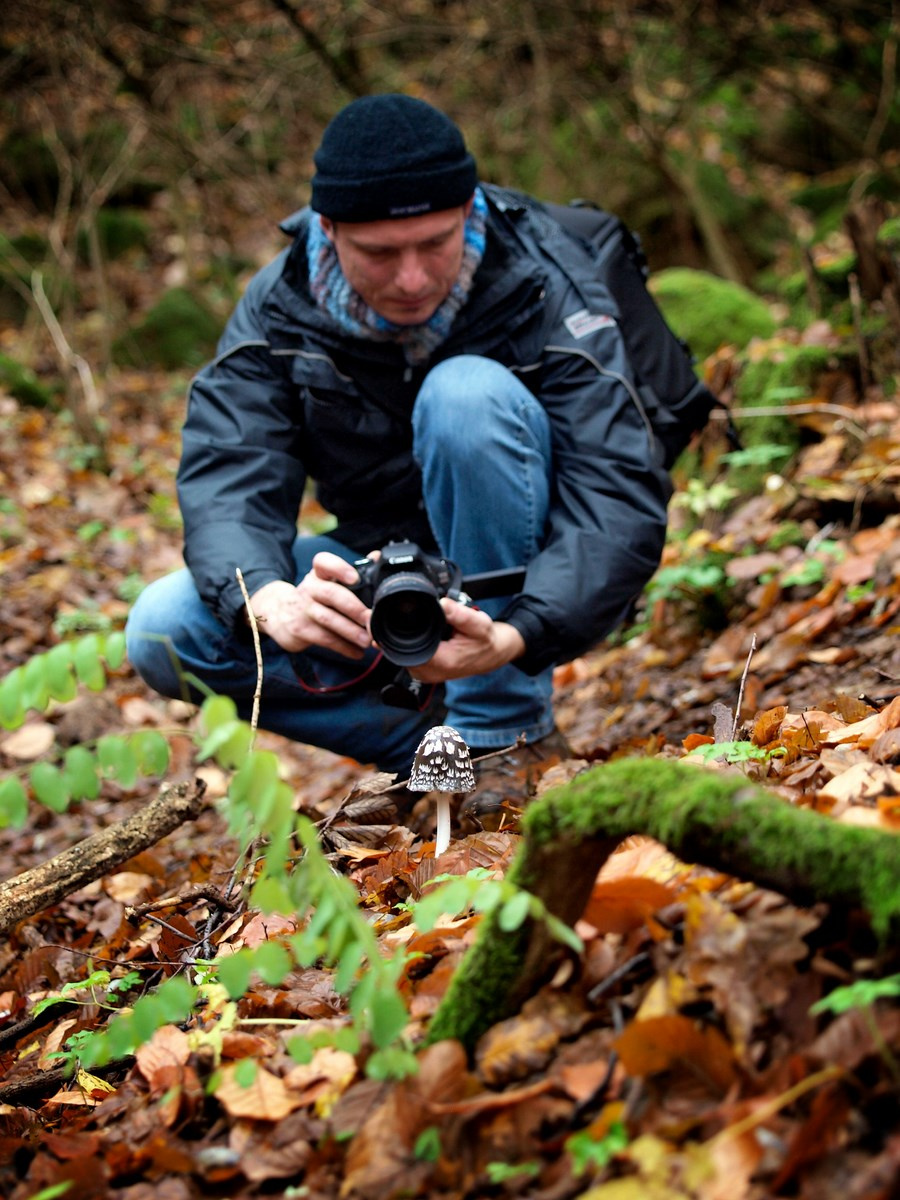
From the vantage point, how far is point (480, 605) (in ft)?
9.89

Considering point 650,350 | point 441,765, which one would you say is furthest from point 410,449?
point 441,765

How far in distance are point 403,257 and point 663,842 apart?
6.32 feet

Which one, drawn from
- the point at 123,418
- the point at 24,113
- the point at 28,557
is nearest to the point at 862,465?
the point at 28,557

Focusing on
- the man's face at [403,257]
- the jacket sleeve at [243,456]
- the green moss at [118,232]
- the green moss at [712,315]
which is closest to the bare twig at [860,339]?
the green moss at [712,315]

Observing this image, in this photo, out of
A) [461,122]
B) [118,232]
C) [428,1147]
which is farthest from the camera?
[118,232]

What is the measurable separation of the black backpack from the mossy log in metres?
1.80

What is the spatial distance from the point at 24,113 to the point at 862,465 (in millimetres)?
10756

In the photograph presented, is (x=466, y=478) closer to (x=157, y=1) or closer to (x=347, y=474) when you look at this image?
(x=347, y=474)

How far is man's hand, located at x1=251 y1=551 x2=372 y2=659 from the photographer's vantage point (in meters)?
2.50

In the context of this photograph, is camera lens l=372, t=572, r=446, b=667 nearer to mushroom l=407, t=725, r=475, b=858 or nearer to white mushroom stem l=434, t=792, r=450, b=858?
mushroom l=407, t=725, r=475, b=858

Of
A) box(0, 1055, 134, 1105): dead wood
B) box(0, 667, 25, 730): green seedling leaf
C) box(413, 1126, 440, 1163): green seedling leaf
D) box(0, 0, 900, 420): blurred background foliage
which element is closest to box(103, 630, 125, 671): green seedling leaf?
box(0, 667, 25, 730): green seedling leaf

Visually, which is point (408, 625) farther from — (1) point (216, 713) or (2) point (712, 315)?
(2) point (712, 315)

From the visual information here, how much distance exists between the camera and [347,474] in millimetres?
3176

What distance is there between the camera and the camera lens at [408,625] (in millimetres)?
2361
